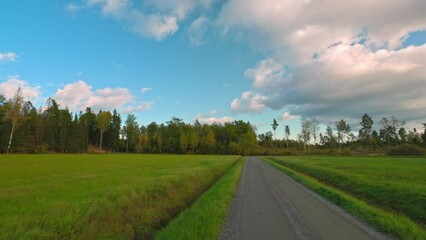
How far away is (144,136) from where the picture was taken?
166625 mm

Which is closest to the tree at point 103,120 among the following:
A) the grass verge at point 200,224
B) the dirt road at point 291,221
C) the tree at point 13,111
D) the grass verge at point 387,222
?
the tree at point 13,111

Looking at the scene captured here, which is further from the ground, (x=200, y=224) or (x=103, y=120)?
(x=103, y=120)

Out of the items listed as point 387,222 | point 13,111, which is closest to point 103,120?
point 13,111

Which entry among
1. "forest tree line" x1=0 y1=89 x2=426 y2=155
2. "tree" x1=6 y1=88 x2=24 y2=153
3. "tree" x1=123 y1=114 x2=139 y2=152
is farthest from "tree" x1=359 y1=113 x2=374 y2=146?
"tree" x1=6 y1=88 x2=24 y2=153

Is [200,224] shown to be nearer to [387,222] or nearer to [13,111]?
[387,222]

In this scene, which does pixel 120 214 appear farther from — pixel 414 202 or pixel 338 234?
pixel 414 202

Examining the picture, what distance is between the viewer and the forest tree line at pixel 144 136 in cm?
9531

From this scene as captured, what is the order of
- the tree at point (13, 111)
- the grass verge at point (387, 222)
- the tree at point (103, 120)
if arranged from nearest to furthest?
the grass verge at point (387, 222) < the tree at point (13, 111) < the tree at point (103, 120)

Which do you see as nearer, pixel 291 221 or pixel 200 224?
pixel 200 224

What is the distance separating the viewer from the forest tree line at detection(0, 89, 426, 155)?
313ft

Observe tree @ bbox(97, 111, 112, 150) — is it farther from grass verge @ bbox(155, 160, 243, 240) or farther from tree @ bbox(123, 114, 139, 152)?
grass verge @ bbox(155, 160, 243, 240)

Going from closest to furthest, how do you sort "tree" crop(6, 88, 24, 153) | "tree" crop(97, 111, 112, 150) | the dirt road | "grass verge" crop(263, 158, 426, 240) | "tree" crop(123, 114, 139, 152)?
1. the dirt road
2. "grass verge" crop(263, 158, 426, 240)
3. "tree" crop(6, 88, 24, 153)
4. "tree" crop(97, 111, 112, 150)
5. "tree" crop(123, 114, 139, 152)

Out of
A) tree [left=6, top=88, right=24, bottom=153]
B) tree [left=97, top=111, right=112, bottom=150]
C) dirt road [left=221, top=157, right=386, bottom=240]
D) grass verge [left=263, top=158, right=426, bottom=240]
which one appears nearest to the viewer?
dirt road [left=221, top=157, right=386, bottom=240]

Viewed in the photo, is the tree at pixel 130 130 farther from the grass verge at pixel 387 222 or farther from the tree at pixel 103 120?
the grass verge at pixel 387 222
